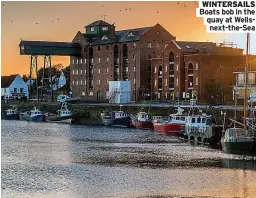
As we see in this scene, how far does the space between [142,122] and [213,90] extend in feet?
20.5

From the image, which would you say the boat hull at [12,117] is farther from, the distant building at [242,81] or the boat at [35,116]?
the distant building at [242,81]

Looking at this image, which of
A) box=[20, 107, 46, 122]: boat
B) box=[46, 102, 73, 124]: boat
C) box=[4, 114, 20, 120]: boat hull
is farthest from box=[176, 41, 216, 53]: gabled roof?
box=[4, 114, 20, 120]: boat hull

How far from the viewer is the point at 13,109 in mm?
51719

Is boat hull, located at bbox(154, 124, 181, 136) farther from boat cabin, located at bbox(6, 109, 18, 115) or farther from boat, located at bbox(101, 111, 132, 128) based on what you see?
boat cabin, located at bbox(6, 109, 18, 115)

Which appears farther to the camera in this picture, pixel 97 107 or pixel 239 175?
pixel 97 107

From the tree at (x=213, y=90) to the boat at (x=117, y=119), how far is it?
5499 millimetres

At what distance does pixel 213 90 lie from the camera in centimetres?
4072

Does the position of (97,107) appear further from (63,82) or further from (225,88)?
(63,82)

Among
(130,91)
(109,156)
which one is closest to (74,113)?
(130,91)

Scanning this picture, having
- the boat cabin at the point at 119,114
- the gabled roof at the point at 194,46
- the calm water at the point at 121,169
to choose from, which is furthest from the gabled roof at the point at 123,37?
the calm water at the point at 121,169

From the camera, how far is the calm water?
15516 mm

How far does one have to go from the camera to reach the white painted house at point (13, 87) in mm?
62312

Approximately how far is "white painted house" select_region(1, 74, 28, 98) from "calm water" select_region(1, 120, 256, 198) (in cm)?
3443

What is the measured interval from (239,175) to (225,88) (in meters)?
24.8
